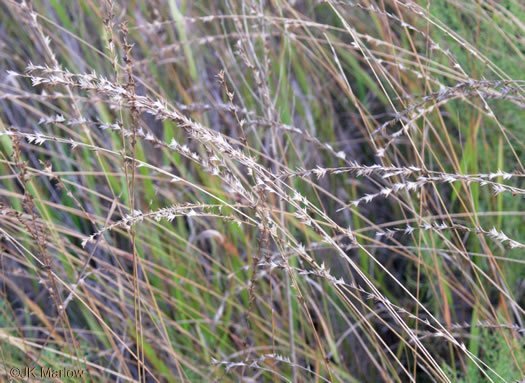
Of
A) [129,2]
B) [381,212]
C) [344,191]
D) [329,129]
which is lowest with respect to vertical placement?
[381,212]

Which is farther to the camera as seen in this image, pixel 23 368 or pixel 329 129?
pixel 329 129

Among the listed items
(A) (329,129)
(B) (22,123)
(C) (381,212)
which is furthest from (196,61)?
(C) (381,212)

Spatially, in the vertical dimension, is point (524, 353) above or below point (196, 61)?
below

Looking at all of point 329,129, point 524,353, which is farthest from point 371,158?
point 524,353

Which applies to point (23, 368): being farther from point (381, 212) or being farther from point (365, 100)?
point (365, 100)

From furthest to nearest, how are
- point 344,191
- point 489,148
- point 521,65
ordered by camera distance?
1. point 344,191
2. point 489,148
3. point 521,65

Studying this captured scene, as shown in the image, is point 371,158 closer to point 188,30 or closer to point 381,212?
point 381,212

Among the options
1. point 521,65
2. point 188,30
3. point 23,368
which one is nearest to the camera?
point 23,368
